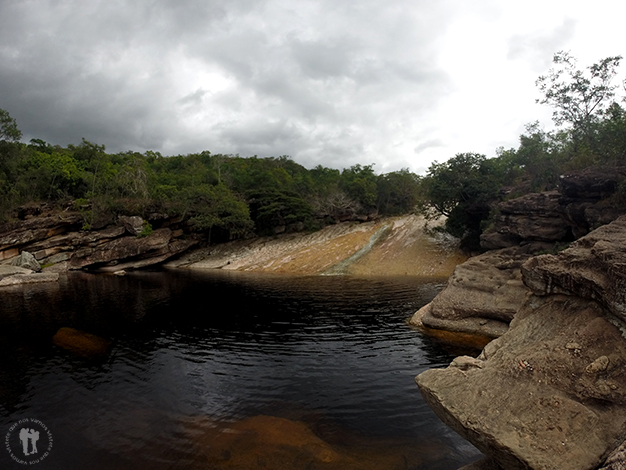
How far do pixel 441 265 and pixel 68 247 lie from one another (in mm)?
48066

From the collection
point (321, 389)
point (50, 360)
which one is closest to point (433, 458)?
point (321, 389)

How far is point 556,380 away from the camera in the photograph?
655 cm

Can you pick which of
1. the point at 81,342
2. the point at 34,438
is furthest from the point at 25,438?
the point at 81,342

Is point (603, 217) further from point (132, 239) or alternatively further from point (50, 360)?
point (132, 239)

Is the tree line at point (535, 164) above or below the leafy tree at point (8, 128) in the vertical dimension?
below

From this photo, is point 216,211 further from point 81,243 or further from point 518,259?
point 518,259

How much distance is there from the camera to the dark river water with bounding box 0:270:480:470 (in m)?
7.63

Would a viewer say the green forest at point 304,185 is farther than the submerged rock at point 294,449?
Yes

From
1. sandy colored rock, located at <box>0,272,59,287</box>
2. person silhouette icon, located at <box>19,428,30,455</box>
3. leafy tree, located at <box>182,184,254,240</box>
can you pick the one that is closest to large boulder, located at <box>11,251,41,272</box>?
sandy colored rock, located at <box>0,272,59,287</box>

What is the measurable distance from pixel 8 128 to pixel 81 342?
4522 centimetres

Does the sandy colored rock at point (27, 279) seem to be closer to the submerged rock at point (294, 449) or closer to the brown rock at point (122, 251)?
the brown rock at point (122, 251)

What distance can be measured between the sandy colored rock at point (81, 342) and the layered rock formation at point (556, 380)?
41.6ft

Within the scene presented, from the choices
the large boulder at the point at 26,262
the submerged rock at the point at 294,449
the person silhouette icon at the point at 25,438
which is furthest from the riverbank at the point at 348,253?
the person silhouette icon at the point at 25,438

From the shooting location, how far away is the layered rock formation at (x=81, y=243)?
46.3 meters
